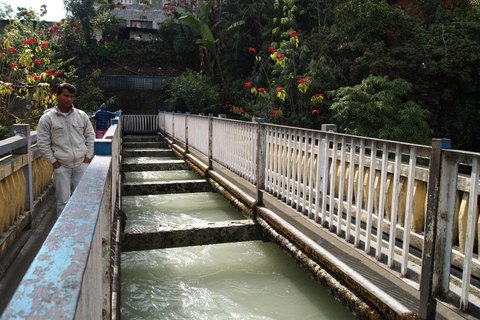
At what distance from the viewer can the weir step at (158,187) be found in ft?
21.7

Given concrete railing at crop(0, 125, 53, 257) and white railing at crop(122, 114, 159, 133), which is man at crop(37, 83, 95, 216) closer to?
concrete railing at crop(0, 125, 53, 257)

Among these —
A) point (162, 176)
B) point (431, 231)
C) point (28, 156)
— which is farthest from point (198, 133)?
point (431, 231)

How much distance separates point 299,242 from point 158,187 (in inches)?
143

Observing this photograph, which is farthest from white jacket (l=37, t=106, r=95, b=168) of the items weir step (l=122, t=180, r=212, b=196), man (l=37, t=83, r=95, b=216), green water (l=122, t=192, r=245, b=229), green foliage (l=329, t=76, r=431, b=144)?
green foliage (l=329, t=76, r=431, b=144)

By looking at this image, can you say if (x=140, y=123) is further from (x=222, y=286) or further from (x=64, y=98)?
(x=222, y=286)

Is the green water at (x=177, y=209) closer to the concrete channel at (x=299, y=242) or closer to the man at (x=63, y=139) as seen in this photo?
the concrete channel at (x=299, y=242)

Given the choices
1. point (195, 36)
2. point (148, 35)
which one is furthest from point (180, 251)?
point (148, 35)

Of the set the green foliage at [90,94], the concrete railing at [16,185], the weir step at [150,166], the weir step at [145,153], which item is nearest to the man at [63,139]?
the concrete railing at [16,185]

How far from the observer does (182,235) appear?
14.3ft

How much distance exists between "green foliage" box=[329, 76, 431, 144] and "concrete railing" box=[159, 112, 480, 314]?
162 inches

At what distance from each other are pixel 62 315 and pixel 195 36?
24.7 metres

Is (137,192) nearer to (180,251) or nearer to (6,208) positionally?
(180,251)

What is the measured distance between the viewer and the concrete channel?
2.66 metres

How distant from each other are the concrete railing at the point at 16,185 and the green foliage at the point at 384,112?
275 inches
